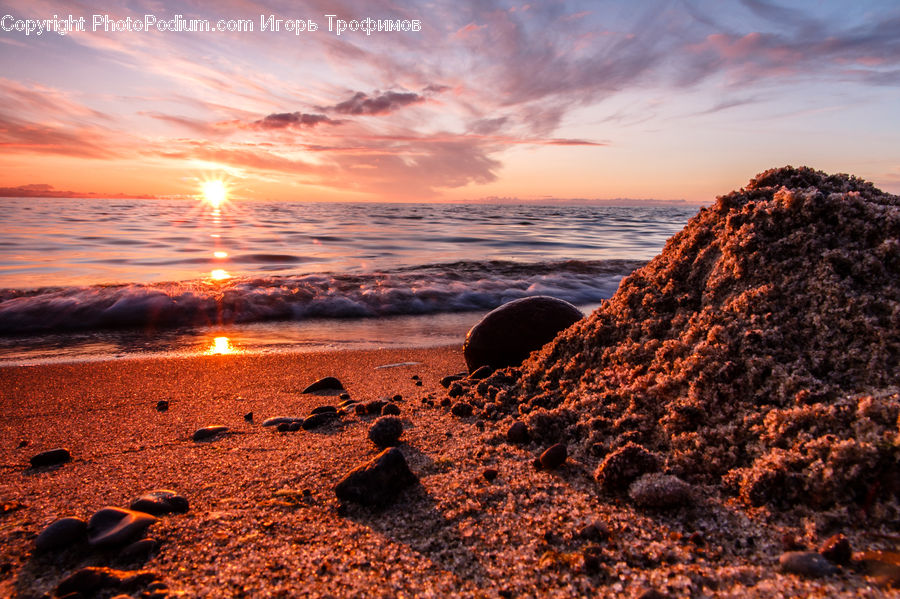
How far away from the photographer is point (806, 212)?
211 centimetres

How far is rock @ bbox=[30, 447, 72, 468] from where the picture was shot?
2.30 metres

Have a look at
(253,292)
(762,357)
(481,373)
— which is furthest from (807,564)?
(253,292)

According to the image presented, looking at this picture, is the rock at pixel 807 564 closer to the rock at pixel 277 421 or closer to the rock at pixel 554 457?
the rock at pixel 554 457

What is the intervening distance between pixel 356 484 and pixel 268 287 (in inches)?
290

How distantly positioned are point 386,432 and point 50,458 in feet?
5.16

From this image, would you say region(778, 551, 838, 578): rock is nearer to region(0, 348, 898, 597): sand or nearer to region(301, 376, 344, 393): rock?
region(0, 348, 898, 597): sand

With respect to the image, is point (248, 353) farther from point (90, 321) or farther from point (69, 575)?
point (69, 575)

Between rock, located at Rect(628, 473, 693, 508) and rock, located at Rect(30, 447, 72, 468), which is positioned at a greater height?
rock, located at Rect(628, 473, 693, 508)

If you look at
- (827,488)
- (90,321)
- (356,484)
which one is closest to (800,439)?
(827,488)

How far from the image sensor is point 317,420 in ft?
9.17

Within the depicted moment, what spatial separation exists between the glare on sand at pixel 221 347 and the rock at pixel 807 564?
489 centimetres

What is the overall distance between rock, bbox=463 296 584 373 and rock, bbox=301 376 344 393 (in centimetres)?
104

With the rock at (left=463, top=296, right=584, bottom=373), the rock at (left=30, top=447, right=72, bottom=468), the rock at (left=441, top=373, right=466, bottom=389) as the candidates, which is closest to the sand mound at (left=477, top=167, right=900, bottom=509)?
the rock at (left=441, top=373, right=466, bottom=389)

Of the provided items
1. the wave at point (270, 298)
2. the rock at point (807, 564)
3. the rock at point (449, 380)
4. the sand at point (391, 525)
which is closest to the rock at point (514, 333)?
the rock at point (449, 380)
